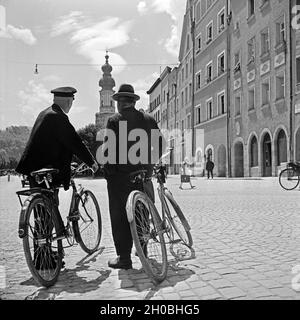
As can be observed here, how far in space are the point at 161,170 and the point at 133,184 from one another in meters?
0.45

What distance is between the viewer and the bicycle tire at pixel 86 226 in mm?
4875

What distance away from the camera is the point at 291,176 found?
15070 millimetres

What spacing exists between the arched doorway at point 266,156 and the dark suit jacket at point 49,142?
2309 cm

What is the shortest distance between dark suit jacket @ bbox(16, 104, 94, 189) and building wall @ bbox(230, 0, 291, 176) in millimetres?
18937

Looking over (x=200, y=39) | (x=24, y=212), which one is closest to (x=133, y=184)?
(x=24, y=212)

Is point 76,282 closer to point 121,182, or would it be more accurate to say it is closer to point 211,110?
point 121,182

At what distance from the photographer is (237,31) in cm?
3070

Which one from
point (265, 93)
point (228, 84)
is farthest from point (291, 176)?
point (228, 84)

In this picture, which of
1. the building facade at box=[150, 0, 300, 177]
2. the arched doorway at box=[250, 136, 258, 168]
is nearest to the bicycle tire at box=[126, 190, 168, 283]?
the building facade at box=[150, 0, 300, 177]

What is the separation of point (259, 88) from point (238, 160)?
217 inches

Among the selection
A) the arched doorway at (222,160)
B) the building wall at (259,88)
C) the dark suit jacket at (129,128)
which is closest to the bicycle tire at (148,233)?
the dark suit jacket at (129,128)

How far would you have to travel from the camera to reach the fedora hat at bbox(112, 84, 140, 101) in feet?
14.7

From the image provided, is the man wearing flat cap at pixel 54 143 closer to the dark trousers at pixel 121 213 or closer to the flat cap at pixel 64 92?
the flat cap at pixel 64 92

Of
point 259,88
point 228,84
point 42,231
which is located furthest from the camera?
point 228,84
